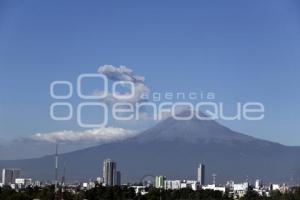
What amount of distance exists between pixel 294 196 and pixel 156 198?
715cm

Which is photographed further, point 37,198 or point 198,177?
point 198,177

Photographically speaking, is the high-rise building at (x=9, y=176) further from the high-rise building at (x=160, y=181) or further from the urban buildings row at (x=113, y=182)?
the high-rise building at (x=160, y=181)

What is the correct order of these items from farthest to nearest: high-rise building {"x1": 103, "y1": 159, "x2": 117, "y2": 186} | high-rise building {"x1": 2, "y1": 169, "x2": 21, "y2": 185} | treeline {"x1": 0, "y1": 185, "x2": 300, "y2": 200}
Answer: high-rise building {"x1": 103, "y1": 159, "x2": 117, "y2": 186}, high-rise building {"x1": 2, "y1": 169, "x2": 21, "y2": 185}, treeline {"x1": 0, "y1": 185, "x2": 300, "y2": 200}

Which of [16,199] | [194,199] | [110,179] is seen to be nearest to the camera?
[16,199]

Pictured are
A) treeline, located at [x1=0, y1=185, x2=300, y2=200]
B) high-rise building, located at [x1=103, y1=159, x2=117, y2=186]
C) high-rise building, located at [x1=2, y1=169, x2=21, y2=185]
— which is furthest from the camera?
high-rise building, located at [x1=103, y1=159, x2=117, y2=186]

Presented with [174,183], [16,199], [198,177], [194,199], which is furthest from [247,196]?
[198,177]

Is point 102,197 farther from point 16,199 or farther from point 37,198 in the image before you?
point 16,199

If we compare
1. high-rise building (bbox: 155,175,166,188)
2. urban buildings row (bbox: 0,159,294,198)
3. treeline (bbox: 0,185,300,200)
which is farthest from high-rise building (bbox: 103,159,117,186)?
treeline (bbox: 0,185,300,200)

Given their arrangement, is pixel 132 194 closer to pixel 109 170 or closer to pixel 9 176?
pixel 9 176

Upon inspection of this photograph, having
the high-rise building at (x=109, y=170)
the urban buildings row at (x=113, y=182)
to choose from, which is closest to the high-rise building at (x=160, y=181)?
the urban buildings row at (x=113, y=182)

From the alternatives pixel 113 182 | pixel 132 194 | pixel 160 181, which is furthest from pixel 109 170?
pixel 132 194

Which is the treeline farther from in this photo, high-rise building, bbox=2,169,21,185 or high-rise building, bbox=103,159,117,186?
high-rise building, bbox=103,159,117,186

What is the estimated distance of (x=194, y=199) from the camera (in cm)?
3262

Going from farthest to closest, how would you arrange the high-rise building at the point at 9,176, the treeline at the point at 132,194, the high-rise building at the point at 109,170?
the high-rise building at the point at 109,170 < the high-rise building at the point at 9,176 < the treeline at the point at 132,194
